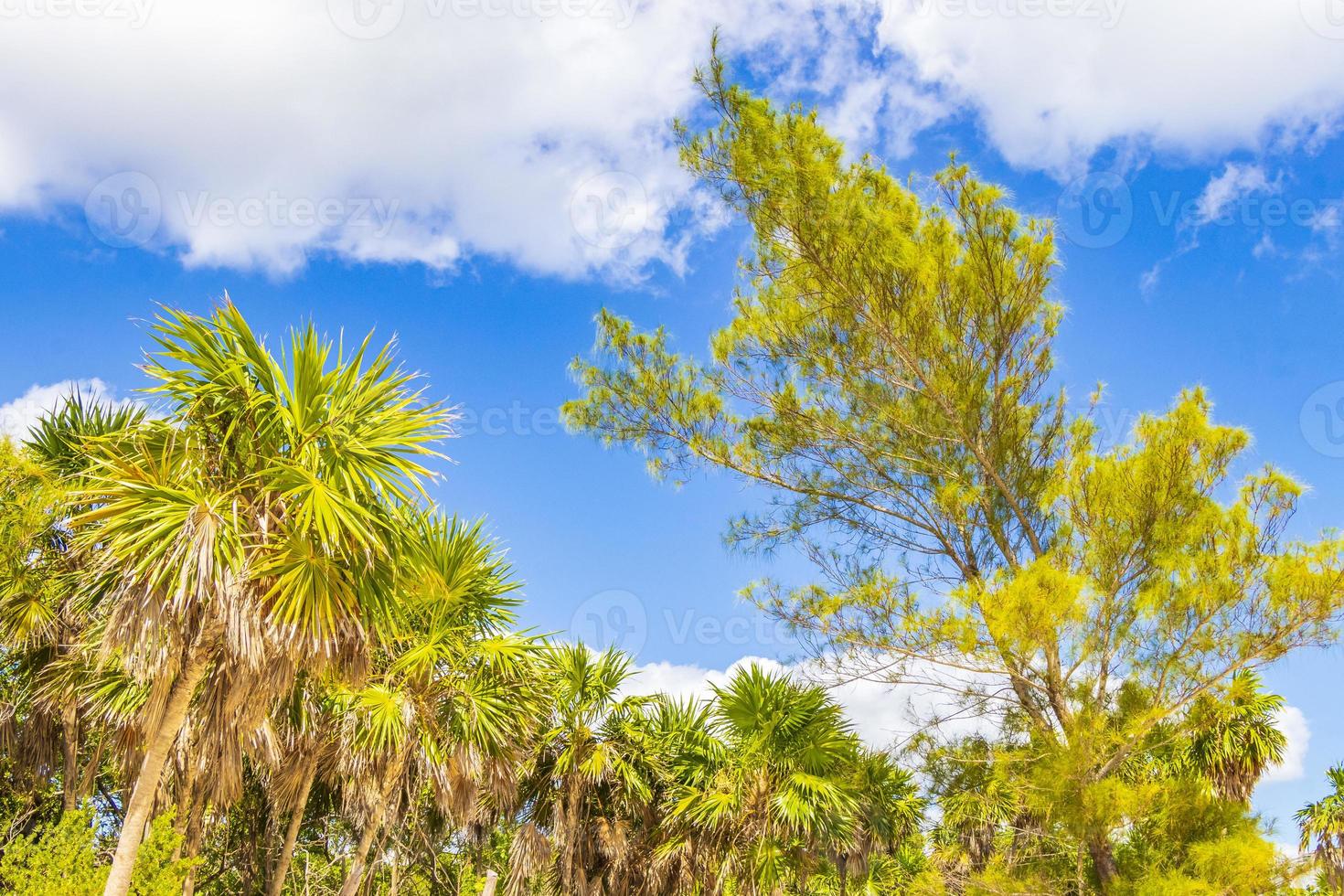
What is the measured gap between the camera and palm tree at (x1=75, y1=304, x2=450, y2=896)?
6656 mm

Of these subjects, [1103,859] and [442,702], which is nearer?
[1103,859]

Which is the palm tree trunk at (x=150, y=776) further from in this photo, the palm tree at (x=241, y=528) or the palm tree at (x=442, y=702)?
the palm tree at (x=442, y=702)

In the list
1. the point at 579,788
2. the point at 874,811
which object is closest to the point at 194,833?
the point at 579,788

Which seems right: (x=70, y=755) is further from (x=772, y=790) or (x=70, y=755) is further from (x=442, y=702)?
(x=772, y=790)

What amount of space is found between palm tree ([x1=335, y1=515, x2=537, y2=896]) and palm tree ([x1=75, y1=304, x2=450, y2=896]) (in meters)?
1.93

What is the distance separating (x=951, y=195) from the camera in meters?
10.6

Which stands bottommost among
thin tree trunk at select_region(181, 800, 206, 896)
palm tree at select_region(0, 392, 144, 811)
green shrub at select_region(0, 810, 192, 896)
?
green shrub at select_region(0, 810, 192, 896)

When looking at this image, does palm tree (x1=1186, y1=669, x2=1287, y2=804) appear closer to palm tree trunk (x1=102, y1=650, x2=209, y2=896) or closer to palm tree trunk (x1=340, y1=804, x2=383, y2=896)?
palm tree trunk (x1=340, y1=804, x2=383, y2=896)

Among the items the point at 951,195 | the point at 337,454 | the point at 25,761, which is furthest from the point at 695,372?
the point at 25,761

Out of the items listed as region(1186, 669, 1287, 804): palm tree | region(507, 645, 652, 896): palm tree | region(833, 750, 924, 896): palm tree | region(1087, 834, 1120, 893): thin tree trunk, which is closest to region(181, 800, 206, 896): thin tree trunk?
region(507, 645, 652, 896): palm tree

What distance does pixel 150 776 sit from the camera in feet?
21.9

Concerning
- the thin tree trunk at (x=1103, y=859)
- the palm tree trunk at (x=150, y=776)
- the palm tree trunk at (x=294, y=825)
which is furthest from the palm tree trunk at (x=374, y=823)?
the thin tree trunk at (x=1103, y=859)

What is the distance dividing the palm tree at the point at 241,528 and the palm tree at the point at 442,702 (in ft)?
6.32

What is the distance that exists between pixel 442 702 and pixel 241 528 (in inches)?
170
